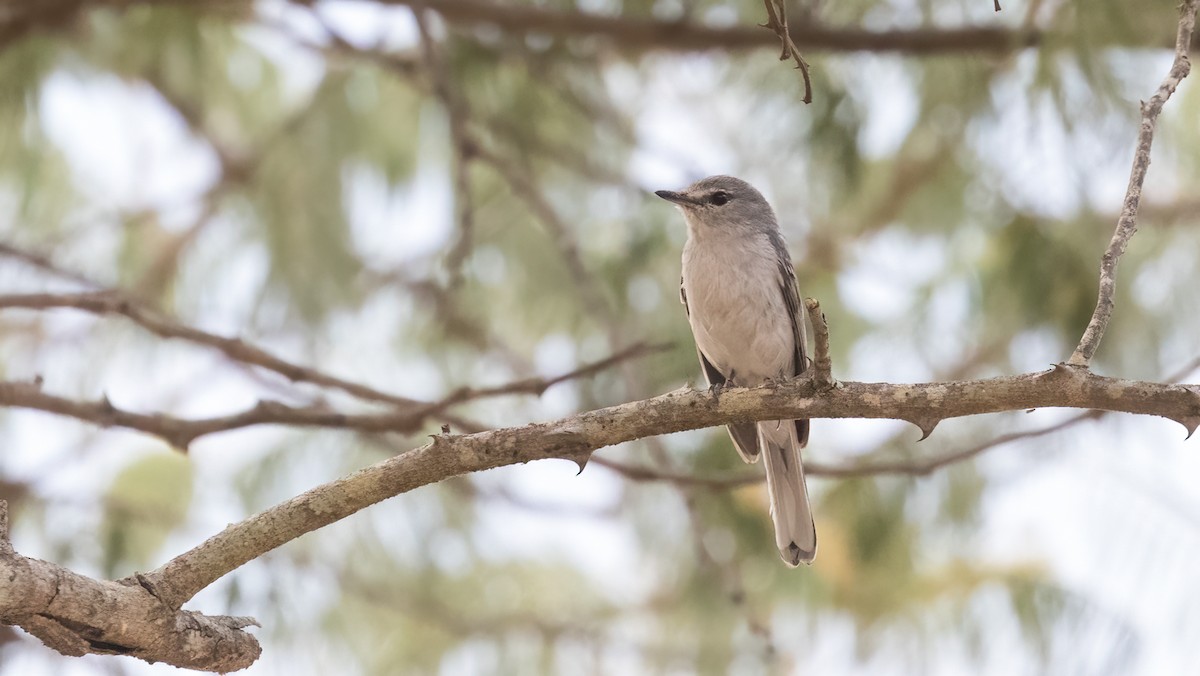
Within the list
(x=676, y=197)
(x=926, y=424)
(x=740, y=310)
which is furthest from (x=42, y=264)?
(x=926, y=424)

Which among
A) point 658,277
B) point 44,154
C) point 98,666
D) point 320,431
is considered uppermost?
point 44,154

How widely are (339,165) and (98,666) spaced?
2213mm

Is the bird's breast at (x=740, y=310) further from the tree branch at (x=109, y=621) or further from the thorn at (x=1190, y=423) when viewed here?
the tree branch at (x=109, y=621)

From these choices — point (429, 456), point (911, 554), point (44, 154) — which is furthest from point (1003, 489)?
point (44, 154)

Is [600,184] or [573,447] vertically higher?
[600,184]

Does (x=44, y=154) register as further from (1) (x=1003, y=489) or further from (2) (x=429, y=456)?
(1) (x=1003, y=489)

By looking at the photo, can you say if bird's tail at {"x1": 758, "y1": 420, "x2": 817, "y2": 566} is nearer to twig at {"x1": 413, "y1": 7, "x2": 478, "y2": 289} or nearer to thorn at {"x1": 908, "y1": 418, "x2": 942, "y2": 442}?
twig at {"x1": 413, "y1": 7, "x2": 478, "y2": 289}

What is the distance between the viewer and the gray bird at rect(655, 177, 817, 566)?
402cm

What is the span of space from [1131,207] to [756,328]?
1730 mm

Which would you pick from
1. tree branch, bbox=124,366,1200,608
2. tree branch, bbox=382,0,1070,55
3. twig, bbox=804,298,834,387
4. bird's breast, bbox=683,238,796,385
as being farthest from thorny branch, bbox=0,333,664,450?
tree branch, bbox=382,0,1070,55

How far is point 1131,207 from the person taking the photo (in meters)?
2.41

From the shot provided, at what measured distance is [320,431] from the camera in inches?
217

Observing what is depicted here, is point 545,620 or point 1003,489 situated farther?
point 545,620

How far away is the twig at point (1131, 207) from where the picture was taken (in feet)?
7.59
